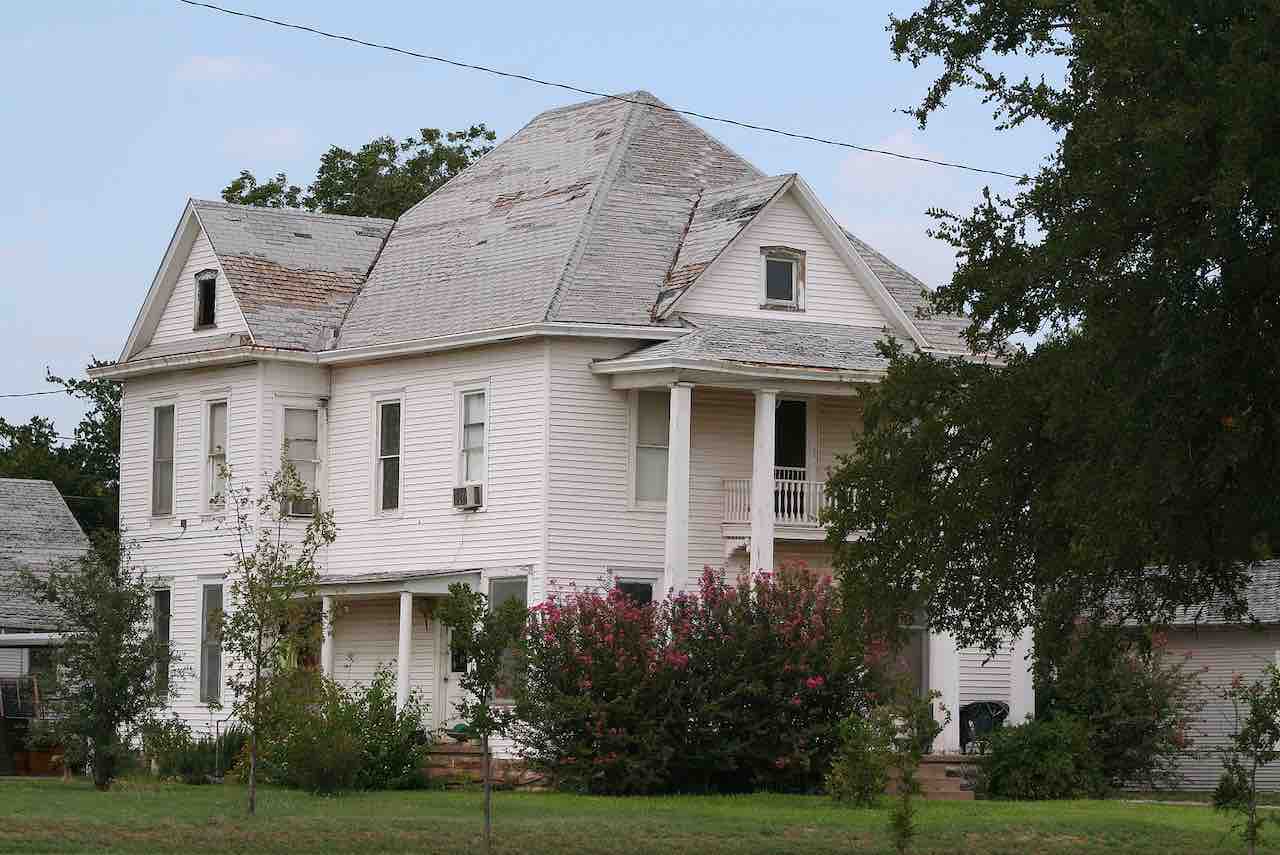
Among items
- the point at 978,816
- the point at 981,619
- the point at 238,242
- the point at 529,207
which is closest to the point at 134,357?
the point at 238,242

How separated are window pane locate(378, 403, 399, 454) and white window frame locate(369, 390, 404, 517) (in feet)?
0.11

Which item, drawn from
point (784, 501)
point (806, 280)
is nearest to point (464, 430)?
point (784, 501)

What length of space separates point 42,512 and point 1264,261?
123ft

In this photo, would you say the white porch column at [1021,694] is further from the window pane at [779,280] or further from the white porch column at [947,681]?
the window pane at [779,280]

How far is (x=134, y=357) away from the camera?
40.4 meters

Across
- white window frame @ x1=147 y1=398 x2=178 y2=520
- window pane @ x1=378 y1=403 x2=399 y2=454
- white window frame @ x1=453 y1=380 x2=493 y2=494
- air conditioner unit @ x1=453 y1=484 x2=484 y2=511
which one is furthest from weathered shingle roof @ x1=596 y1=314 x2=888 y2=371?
white window frame @ x1=147 y1=398 x2=178 y2=520

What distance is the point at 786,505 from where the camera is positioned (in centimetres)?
3562

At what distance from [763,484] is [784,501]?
1.59m

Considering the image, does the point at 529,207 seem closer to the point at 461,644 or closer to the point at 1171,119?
the point at 461,644

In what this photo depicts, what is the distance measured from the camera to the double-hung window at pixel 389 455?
37188mm

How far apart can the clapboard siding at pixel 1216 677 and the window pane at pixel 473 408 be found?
45.4 ft

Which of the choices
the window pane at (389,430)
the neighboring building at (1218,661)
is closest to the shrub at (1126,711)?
the neighboring building at (1218,661)

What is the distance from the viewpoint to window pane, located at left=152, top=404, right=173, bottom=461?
3975 cm

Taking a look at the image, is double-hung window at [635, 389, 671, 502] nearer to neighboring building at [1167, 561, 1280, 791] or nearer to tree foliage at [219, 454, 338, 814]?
tree foliage at [219, 454, 338, 814]
